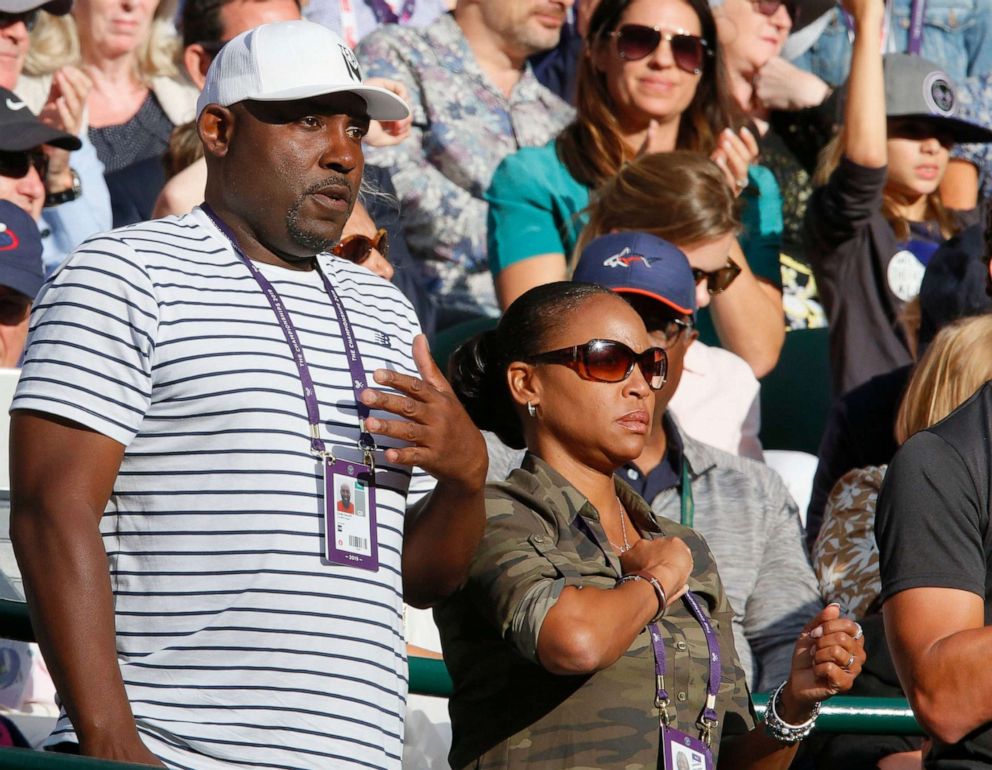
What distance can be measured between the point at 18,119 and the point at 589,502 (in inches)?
97.7

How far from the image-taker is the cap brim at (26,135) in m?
4.73

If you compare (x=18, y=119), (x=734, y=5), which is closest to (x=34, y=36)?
(x=18, y=119)

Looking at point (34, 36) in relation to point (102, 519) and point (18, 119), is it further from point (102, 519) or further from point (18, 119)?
point (102, 519)

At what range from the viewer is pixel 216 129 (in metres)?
2.76

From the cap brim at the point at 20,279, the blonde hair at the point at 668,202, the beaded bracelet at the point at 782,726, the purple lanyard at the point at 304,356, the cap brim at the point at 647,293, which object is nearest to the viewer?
the purple lanyard at the point at 304,356

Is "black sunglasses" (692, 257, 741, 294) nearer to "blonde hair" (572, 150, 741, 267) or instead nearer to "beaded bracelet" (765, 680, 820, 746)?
"blonde hair" (572, 150, 741, 267)

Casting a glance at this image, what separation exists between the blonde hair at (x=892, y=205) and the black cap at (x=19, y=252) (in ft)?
8.68

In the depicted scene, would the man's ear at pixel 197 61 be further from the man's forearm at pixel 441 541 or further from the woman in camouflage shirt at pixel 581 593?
the man's forearm at pixel 441 541

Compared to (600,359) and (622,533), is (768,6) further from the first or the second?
(622,533)

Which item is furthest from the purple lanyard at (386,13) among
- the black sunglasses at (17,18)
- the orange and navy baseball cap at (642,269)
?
the orange and navy baseball cap at (642,269)

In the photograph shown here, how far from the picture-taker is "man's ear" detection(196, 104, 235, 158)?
275 cm

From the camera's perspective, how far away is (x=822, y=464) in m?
4.66

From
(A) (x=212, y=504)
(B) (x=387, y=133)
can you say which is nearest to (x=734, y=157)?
(B) (x=387, y=133)

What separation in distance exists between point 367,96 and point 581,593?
92 cm
